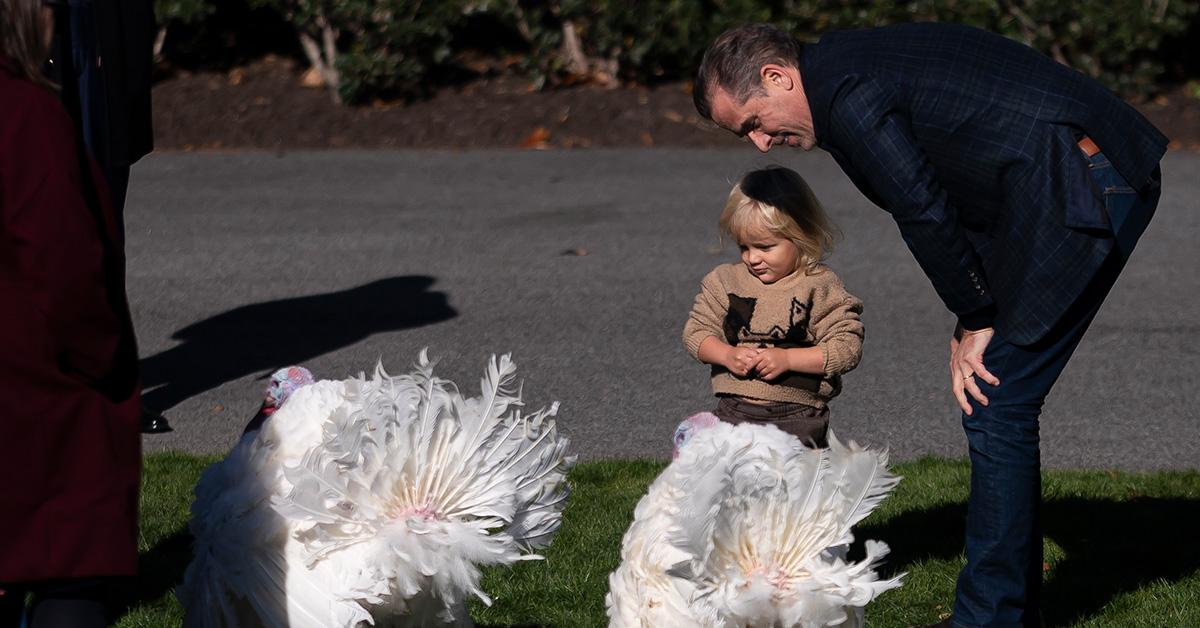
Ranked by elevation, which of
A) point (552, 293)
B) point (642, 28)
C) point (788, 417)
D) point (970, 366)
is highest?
point (970, 366)

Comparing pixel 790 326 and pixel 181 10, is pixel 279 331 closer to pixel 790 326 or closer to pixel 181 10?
pixel 790 326

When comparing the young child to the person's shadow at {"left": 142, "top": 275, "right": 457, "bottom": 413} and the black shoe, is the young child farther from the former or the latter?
the person's shadow at {"left": 142, "top": 275, "right": 457, "bottom": 413}

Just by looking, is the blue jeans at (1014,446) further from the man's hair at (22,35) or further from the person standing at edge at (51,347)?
the man's hair at (22,35)

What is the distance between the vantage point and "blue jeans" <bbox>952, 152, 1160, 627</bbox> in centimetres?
395

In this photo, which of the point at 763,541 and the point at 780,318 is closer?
the point at 763,541

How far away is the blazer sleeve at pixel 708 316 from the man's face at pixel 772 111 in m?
0.89

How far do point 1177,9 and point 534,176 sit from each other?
5.94m

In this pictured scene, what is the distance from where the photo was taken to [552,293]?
873 cm

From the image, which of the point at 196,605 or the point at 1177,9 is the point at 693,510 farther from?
the point at 1177,9

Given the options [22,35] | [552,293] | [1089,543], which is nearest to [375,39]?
[552,293]

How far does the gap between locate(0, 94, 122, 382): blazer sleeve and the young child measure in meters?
2.23

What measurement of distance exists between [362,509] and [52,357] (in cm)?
101

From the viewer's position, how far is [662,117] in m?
13.2

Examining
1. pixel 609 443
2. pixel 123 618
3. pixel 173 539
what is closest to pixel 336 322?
pixel 609 443
